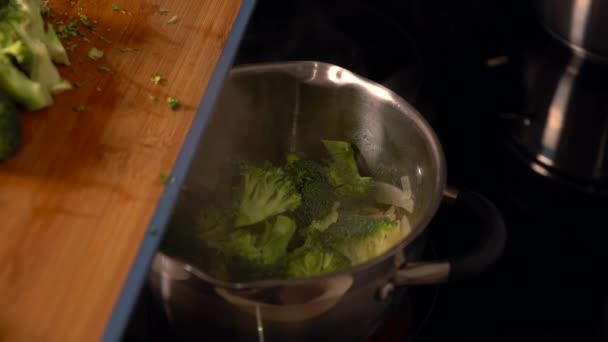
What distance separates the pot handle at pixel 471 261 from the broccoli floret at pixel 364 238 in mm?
92

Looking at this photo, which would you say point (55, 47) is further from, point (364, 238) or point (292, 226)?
point (364, 238)

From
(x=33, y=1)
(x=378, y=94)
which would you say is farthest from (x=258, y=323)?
(x=33, y=1)

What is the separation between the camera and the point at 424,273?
1.10 meters

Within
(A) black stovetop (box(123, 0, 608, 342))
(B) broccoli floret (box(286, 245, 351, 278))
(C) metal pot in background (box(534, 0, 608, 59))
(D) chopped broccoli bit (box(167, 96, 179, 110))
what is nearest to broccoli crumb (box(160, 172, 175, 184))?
(D) chopped broccoli bit (box(167, 96, 179, 110))

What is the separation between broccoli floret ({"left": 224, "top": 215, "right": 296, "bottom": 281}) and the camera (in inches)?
43.7

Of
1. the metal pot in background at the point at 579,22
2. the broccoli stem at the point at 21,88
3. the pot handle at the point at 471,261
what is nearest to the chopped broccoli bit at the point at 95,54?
the broccoli stem at the point at 21,88

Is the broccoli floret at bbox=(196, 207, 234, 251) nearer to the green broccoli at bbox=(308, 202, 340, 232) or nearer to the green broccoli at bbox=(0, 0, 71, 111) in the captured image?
the green broccoli at bbox=(308, 202, 340, 232)

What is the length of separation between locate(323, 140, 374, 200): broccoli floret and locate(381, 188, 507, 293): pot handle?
0.60 feet

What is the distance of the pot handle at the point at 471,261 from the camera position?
1.09m

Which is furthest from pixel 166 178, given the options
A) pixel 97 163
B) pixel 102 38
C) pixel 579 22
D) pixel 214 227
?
pixel 579 22

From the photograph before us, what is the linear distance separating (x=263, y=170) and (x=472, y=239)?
1.75 feet

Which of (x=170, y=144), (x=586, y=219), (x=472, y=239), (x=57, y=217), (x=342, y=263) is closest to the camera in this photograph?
(x=57, y=217)

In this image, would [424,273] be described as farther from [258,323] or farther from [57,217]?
[57,217]

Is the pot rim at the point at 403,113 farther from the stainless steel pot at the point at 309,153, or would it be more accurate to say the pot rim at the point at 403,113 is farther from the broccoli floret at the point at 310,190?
the broccoli floret at the point at 310,190
